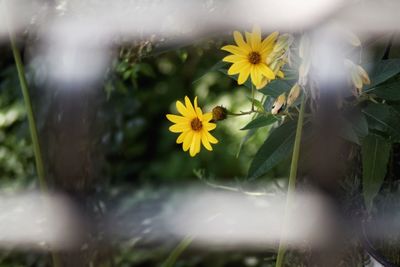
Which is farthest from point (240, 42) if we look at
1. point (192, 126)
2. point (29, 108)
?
point (29, 108)

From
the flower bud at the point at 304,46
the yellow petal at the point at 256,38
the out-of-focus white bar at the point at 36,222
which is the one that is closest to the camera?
the flower bud at the point at 304,46

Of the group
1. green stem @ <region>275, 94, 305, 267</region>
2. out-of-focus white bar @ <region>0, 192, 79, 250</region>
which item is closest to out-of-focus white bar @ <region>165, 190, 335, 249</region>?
green stem @ <region>275, 94, 305, 267</region>

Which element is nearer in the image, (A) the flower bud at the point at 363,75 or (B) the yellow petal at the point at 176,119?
(A) the flower bud at the point at 363,75

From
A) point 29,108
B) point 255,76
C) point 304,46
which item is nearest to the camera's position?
point 304,46

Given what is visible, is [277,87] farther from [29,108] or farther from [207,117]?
[29,108]

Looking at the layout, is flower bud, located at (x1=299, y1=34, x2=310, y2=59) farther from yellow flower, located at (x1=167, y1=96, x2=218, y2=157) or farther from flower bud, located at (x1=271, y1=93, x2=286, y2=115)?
yellow flower, located at (x1=167, y1=96, x2=218, y2=157)

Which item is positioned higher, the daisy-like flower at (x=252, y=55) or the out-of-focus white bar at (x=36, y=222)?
the daisy-like flower at (x=252, y=55)

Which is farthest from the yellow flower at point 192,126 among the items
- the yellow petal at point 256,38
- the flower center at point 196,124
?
the yellow petal at point 256,38

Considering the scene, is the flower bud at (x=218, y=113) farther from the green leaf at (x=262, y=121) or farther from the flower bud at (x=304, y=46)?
the flower bud at (x=304, y=46)
